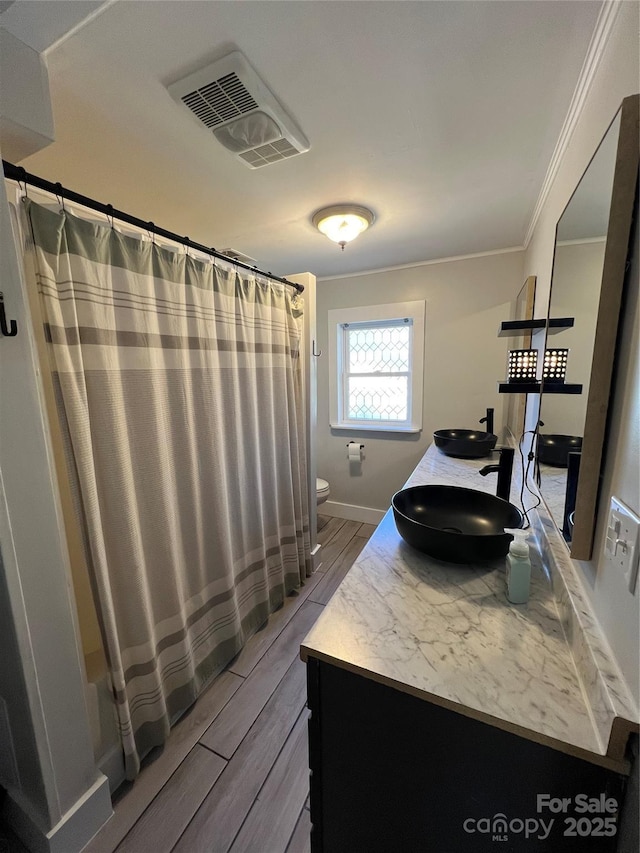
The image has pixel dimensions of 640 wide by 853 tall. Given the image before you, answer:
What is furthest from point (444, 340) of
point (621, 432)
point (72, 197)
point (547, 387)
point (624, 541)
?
point (72, 197)

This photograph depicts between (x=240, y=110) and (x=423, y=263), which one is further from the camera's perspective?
(x=423, y=263)

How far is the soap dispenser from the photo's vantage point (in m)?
0.82

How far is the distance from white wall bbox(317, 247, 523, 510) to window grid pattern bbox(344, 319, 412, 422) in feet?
0.64

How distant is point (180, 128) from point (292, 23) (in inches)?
23.0

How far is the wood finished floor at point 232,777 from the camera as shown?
1.04 metres

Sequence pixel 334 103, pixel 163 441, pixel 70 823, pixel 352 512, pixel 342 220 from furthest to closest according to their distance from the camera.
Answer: pixel 352 512 < pixel 342 220 < pixel 163 441 < pixel 334 103 < pixel 70 823

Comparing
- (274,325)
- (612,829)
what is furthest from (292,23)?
(612,829)

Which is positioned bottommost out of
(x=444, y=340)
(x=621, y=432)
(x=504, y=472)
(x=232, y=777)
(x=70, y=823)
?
(x=232, y=777)

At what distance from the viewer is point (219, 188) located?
5.35 ft

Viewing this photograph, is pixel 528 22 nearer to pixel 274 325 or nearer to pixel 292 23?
pixel 292 23

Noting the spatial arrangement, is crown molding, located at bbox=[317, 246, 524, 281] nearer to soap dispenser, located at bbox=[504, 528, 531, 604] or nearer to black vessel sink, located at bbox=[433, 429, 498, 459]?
black vessel sink, located at bbox=[433, 429, 498, 459]

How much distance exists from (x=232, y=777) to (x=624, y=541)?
1542 mm

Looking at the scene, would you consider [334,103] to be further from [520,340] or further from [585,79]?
[520,340]

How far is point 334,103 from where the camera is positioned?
1.14 m
